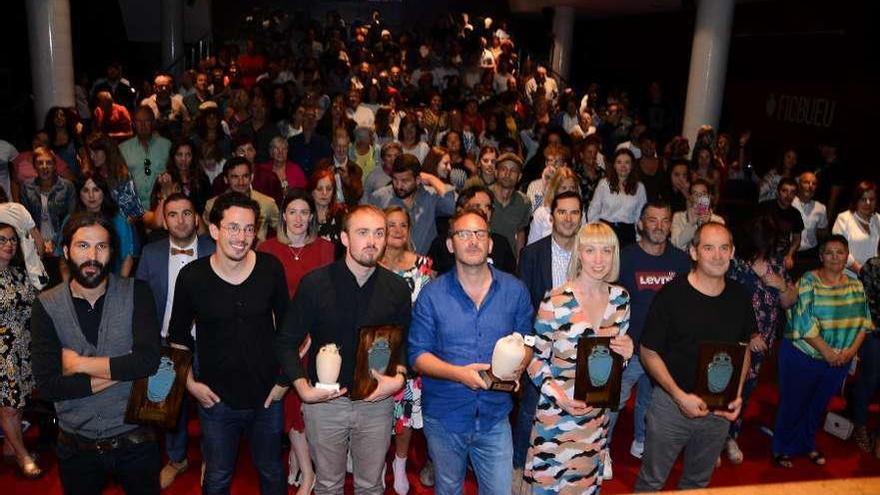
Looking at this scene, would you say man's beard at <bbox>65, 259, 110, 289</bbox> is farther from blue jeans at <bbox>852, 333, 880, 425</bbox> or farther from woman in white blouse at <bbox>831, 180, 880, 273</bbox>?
woman in white blouse at <bbox>831, 180, 880, 273</bbox>

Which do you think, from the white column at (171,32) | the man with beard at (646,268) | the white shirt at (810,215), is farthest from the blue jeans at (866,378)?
the white column at (171,32)

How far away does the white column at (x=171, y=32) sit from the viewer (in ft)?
56.1

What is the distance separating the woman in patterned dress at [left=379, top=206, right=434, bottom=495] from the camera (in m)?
4.10

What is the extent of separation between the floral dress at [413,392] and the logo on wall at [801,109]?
10.2 m

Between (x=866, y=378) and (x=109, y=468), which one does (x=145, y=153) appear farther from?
(x=866, y=378)

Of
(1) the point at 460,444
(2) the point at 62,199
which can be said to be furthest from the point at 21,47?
(1) the point at 460,444

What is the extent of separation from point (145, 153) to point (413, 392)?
4191 millimetres

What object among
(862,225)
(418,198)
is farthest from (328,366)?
(862,225)

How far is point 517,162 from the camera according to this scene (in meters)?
5.51

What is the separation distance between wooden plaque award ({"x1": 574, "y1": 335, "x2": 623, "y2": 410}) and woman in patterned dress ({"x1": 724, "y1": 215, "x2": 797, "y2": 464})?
1.40 metres

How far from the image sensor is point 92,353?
10.1 feet

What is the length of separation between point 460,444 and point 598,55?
1893cm

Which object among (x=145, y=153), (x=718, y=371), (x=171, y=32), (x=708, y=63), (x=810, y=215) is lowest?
(x=718, y=371)

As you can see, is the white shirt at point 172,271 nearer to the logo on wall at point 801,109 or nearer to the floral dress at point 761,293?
the floral dress at point 761,293
